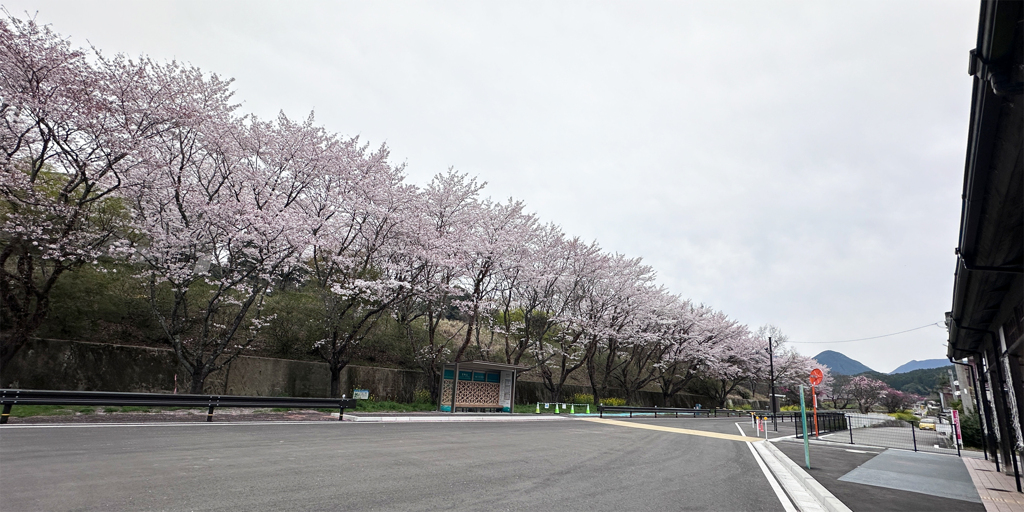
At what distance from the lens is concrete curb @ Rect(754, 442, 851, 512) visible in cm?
638

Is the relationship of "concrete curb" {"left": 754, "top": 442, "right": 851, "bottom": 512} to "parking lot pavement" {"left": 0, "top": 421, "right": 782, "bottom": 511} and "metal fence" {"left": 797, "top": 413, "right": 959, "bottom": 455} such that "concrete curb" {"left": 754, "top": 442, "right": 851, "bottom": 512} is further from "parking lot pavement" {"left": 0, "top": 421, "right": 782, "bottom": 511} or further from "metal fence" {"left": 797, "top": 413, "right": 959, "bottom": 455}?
"metal fence" {"left": 797, "top": 413, "right": 959, "bottom": 455}

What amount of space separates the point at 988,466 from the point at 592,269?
20222 mm

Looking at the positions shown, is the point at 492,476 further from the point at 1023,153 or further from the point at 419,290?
the point at 419,290

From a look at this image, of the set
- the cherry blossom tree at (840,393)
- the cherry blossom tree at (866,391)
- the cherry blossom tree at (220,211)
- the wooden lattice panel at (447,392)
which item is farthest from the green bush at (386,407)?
the cherry blossom tree at (866,391)

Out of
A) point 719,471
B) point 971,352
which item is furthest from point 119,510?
point 971,352

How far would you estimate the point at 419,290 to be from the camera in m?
21.9

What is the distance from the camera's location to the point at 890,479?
898 centimetres

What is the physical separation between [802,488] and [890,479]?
2564mm

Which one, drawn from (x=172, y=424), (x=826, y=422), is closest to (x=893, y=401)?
(x=826, y=422)

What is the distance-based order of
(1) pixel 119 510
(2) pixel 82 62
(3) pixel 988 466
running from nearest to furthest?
(1) pixel 119 510, (3) pixel 988 466, (2) pixel 82 62

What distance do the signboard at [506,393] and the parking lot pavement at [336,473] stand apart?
14153 millimetres

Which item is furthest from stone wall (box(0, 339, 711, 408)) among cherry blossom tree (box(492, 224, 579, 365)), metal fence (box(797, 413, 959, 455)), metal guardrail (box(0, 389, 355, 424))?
metal fence (box(797, 413, 959, 455))

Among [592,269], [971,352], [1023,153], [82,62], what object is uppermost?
[82,62]

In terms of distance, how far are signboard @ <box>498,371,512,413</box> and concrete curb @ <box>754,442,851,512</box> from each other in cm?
1506
